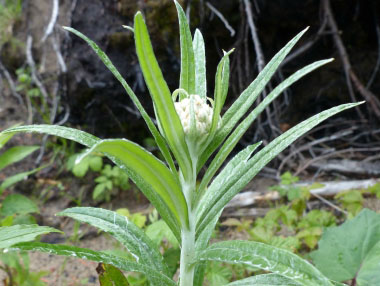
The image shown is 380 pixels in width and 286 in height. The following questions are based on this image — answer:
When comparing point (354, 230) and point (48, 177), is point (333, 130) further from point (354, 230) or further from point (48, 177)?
point (48, 177)

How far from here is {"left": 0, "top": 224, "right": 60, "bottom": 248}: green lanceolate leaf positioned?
2.80 ft

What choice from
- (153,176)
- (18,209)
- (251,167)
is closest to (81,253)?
(153,176)

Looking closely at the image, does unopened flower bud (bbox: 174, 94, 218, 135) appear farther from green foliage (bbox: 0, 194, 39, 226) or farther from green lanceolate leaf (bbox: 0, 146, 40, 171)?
green lanceolate leaf (bbox: 0, 146, 40, 171)

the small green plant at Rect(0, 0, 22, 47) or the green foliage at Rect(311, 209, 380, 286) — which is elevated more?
the small green plant at Rect(0, 0, 22, 47)

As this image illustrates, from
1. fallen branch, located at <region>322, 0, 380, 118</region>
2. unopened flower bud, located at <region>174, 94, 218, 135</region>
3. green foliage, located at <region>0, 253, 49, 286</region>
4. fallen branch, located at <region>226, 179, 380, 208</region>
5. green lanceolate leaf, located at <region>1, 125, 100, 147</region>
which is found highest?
fallen branch, located at <region>322, 0, 380, 118</region>

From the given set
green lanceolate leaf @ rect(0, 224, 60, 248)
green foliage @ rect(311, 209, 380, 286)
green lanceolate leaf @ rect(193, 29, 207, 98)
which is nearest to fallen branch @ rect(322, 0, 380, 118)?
green foliage @ rect(311, 209, 380, 286)

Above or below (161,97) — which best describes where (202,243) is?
below

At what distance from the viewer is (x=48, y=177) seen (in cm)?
319

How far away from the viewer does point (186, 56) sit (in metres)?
0.95

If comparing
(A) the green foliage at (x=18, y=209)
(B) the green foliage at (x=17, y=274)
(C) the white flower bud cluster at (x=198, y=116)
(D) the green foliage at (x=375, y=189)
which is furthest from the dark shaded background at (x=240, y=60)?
(C) the white flower bud cluster at (x=198, y=116)

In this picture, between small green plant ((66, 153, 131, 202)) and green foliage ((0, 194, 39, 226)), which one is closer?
green foliage ((0, 194, 39, 226))

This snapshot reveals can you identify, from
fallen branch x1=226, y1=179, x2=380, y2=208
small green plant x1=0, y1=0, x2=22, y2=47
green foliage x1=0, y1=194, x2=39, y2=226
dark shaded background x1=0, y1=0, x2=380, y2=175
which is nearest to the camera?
green foliage x1=0, y1=194, x2=39, y2=226

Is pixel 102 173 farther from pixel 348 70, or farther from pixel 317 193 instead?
pixel 348 70

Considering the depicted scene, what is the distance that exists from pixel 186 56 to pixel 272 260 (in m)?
0.52
